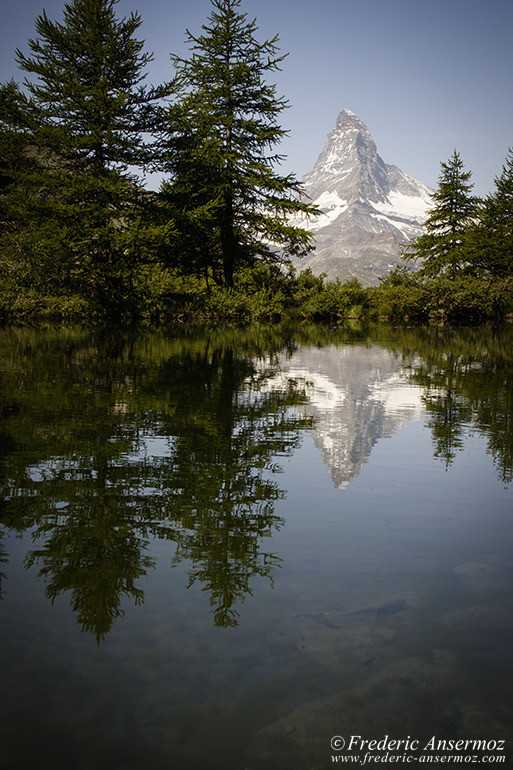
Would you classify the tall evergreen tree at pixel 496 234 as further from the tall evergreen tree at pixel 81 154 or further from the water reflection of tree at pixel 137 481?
the water reflection of tree at pixel 137 481

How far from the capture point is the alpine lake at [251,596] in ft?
5.81

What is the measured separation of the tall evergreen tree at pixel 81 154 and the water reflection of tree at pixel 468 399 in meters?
16.5

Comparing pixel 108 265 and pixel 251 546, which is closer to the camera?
pixel 251 546

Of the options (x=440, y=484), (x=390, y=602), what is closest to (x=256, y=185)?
(x=440, y=484)

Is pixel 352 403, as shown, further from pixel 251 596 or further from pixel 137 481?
pixel 251 596

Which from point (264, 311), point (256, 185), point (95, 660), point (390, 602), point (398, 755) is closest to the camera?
point (398, 755)

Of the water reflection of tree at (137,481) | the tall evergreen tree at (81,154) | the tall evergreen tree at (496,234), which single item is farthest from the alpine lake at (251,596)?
the tall evergreen tree at (496,234)

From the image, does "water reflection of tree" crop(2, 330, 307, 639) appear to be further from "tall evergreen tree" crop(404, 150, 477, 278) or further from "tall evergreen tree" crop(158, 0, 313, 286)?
"tall evergreen tree" crop(404, 150, 477, 278)

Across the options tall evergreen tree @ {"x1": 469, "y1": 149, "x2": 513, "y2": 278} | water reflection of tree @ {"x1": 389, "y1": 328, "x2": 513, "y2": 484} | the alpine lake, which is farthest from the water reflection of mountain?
tall evergreen tree @ {"x1": 469, "y1": 149, "x2": 513, "y2": 278}

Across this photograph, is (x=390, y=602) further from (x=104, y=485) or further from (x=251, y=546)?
(x=104, y=485)

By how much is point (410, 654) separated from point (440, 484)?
2.38 m

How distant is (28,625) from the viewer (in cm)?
230

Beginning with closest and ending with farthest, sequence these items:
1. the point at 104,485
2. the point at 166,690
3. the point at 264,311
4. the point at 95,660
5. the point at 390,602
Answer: the point at 166,690 → the point at 95,660 → the point at 390,602 → the point at 104,485 → the point at 264,311

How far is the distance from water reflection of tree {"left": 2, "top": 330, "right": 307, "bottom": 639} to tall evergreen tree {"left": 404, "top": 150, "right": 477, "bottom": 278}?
43.5m
